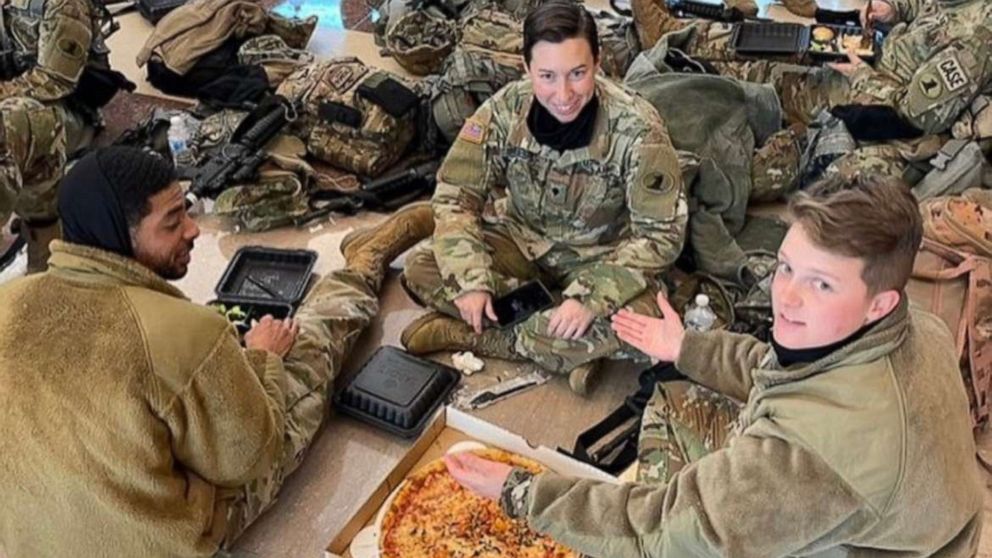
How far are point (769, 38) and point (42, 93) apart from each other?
2.63 metres

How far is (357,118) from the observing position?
361 cm

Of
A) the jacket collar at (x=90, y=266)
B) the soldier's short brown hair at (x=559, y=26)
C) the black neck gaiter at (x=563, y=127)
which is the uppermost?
the soldier's short brown hair at (x=559, y=26)

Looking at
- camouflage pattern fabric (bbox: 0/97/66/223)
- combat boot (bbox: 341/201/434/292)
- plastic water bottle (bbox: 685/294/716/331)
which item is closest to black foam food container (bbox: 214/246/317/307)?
combat boot (bbox: 341/201/434/292)

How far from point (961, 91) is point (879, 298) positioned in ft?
6.55

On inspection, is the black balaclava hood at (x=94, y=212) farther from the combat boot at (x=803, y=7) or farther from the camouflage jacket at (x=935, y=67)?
the combat boot at (x=803, y=7)

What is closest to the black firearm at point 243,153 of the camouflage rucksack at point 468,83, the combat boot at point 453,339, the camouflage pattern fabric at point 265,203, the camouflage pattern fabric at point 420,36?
the camouflage pattern fabric at point 265,203

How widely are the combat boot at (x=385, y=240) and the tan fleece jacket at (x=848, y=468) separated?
154 centimetres

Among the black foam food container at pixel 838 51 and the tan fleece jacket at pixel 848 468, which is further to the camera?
the black foam food container at pixel 838 51

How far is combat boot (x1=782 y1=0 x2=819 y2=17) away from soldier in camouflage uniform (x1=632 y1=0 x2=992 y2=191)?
84 centimetres

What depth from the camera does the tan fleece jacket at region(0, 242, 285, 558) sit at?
5.75 ft

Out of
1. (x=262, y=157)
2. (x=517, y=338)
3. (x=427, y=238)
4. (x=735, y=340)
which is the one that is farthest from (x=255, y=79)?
(x=735, y=340)

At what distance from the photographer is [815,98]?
3721 mm

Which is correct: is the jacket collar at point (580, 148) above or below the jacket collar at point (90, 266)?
below

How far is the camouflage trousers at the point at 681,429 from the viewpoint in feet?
7.36
